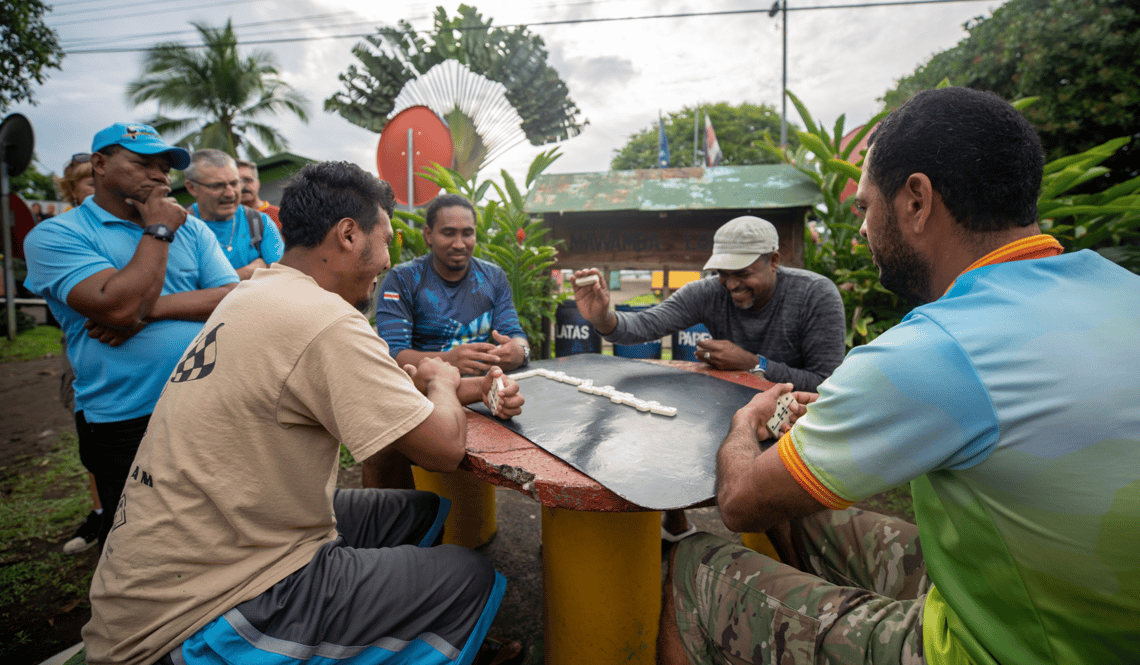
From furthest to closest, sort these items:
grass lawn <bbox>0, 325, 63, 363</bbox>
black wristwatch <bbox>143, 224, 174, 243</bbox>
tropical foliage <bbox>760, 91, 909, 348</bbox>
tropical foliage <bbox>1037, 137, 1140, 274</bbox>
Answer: grass lawn <bbox>0, 325, 63, 363</bbox> < tropical foliage <bbox>760, 91, 909, 348</bbox> < tropical foliage <bbox>1037, 137, 1140, 274</bbox> < black wristwatch <bbox>143, 224, 174, 243</bbox>

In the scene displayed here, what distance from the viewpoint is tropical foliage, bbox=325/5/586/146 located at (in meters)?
16.2

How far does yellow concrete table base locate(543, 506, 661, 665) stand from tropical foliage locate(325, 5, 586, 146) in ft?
53.9

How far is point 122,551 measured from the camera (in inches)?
48.9

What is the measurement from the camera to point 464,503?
2.81 meters

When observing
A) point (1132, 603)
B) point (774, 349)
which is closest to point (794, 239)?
point (774, 349)

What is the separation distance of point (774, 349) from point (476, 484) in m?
1.72

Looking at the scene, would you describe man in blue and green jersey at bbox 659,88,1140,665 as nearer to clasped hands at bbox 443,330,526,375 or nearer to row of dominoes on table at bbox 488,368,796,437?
row of dominoes on table at bbox 488,368,796,437

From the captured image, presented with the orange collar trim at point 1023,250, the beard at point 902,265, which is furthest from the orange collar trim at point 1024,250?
the beard at point 902,265

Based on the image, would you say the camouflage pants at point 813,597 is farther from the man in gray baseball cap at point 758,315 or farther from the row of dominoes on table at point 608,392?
the man in gray baseball cap at point 758,315

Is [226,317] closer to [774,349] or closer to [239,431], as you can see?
Result: [239,431]

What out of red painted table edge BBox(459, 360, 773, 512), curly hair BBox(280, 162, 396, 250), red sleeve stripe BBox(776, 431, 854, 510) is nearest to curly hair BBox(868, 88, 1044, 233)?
red sleeve stripe BBox(776, 431, 854, 510)

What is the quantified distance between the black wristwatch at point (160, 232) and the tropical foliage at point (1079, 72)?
9.09 m

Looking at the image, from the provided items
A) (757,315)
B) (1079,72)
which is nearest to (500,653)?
(757,315)

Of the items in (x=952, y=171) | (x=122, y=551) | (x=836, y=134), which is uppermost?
(x=836, y=134)
